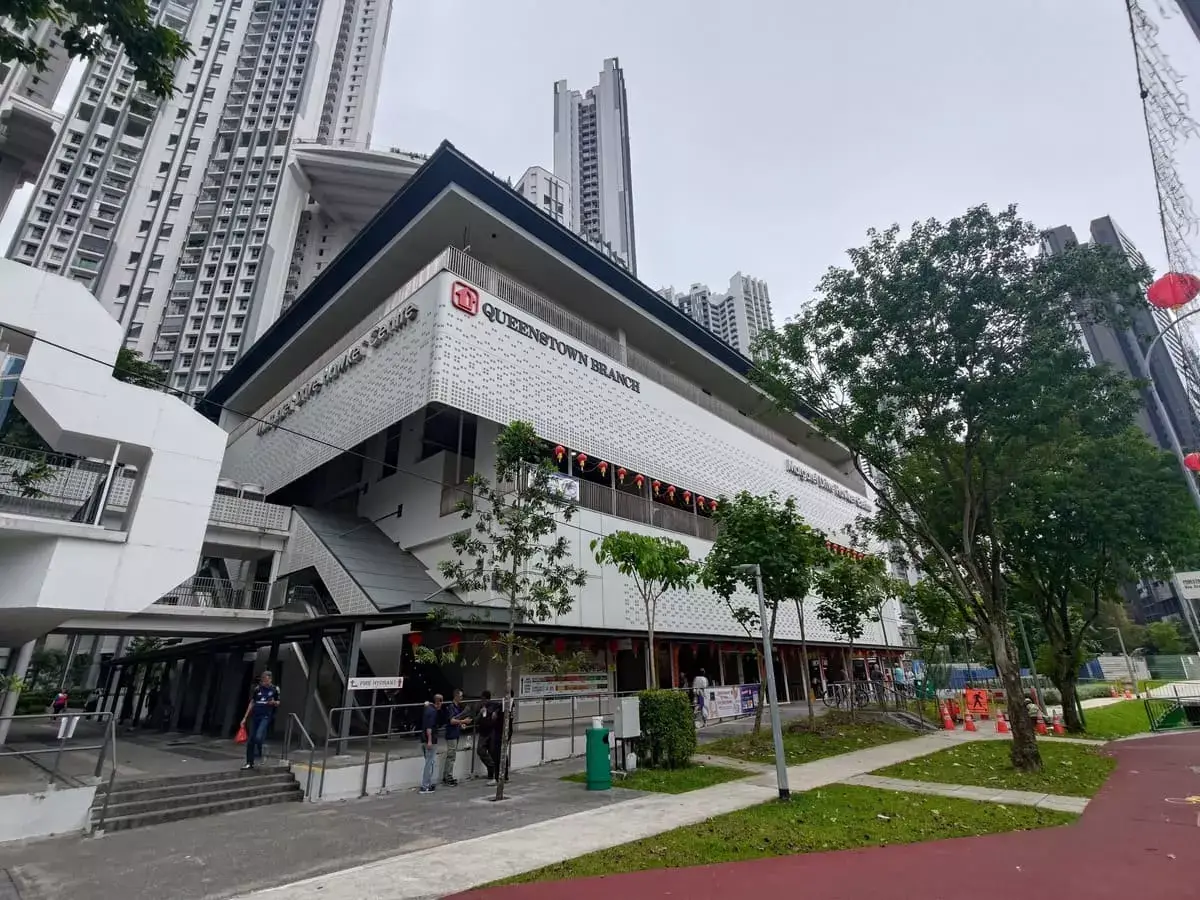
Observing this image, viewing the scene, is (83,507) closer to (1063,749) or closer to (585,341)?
(585,341)

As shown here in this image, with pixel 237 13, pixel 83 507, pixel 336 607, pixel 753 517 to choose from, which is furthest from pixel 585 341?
pixel 237 13

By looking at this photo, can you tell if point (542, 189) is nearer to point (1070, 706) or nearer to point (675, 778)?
point (1070, 706)

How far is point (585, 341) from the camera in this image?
2136cm

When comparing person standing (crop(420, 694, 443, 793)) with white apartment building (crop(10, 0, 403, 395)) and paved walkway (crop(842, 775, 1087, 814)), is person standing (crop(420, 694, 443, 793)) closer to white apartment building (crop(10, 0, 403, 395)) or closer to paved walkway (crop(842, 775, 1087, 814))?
paved walkway (crop(842, 775, 1087, 814))

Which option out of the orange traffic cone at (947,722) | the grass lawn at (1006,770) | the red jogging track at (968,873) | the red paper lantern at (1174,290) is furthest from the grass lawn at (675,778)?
the orange traffic cone at (947,722)

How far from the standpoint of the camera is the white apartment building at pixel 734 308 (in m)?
81.0

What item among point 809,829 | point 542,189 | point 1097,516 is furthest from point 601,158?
point 809,829

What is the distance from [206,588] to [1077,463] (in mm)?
27118

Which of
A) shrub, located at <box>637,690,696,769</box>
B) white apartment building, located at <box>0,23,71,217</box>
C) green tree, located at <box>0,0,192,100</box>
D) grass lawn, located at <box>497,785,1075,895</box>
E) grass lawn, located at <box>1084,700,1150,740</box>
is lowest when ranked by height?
grass lawn, located at <box>1084,700,1150,740</box>

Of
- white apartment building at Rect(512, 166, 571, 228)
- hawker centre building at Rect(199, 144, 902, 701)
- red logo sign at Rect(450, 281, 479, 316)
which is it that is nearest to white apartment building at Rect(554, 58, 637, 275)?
white apartment building at Rect(512, 166, 571, 228)

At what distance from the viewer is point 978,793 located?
366 inches

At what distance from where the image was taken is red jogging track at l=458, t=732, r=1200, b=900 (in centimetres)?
511

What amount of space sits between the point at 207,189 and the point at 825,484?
230 feet

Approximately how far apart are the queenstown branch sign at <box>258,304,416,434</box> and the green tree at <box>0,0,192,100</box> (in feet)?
34.8
